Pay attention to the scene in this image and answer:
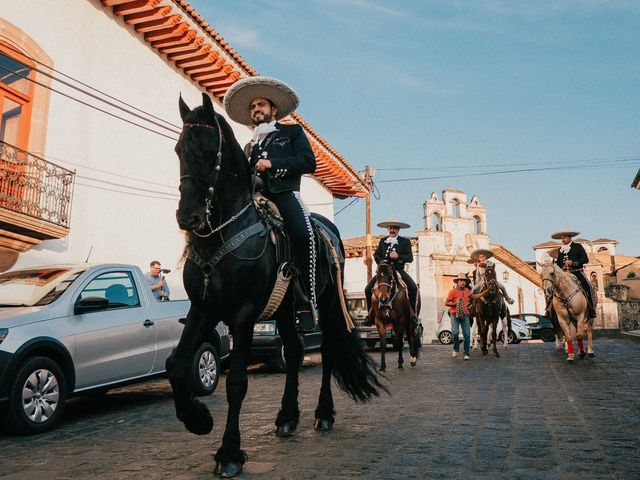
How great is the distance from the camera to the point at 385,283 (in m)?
11.7

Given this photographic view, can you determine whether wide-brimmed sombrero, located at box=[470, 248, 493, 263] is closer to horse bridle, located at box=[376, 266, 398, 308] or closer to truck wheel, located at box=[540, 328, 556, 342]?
horse bridle, located at box=[376, 266, 398, 308]

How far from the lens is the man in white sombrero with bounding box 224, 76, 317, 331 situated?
16.0 ft

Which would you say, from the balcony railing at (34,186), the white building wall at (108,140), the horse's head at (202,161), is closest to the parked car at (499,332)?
the white building wall at (108,140)

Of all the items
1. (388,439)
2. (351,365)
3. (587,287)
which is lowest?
(388,439)

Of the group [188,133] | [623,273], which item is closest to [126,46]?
[188,133]

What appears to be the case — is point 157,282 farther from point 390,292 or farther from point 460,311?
point 460,311

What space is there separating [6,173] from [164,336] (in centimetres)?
539

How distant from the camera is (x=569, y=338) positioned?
12438mm

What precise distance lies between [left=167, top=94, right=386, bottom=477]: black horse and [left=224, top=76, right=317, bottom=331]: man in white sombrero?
1.34ft

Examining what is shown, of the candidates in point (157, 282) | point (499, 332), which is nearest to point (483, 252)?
point (157, 282)

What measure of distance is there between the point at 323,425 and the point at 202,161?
267 cm

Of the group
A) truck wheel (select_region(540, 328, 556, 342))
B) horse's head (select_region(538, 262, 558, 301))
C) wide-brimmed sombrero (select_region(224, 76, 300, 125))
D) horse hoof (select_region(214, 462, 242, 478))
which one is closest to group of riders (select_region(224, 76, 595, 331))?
wide-brimmed sombrero (select_region(224, 76, 300, 125))

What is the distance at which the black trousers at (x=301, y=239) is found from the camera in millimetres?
4871

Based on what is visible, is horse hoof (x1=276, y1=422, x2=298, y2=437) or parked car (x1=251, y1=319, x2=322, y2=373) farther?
parked car (x1=251, y1=319, x2=322, y2=373)
